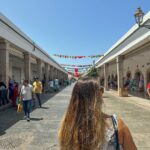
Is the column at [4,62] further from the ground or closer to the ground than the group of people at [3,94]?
further from the ground

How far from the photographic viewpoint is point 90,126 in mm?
1791

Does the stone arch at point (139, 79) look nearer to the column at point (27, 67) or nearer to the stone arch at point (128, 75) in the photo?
the stone arch at point (128, 75)

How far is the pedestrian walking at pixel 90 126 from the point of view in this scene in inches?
68.6

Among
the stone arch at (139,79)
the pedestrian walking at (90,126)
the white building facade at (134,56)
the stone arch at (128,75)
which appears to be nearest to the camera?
the pedestrian walking at (90,126)

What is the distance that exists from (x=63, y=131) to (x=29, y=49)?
58.5 feet

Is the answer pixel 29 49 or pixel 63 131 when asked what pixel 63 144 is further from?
pixel 29 49

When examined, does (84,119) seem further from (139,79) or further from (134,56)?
(139,79)

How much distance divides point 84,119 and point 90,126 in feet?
0.21

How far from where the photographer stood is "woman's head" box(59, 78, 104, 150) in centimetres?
177

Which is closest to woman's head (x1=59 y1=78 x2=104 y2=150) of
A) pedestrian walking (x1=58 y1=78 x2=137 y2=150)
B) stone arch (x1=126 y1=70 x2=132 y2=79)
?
pedestrian walking (x1=58 y1=78 x2=137 y2=150)

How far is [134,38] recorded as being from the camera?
14.5m

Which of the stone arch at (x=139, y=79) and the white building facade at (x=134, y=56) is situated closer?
the white building facade at (x=134, y=56)

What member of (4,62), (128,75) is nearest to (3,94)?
(4,62)

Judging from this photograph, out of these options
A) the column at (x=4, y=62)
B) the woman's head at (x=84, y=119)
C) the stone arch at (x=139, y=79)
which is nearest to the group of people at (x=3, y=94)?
the column at (x=4, y=62)
